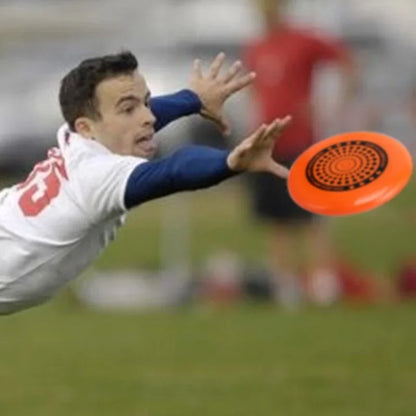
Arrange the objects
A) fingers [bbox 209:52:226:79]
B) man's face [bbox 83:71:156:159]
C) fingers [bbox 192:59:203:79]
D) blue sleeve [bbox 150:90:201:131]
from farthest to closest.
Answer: fingers [bbox 192:59:203:79] < blue sleeve [bbox 150:90:201:131] < fingers [bbox 209:52:226:79] < man's face [bbox 83:71:156:159]

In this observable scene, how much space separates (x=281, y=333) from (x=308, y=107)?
2.15m

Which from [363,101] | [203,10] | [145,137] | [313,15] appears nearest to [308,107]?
[313,15]

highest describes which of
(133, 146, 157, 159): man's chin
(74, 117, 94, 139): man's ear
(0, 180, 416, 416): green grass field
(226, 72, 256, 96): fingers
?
(74, 117, 94, 139): man's ear

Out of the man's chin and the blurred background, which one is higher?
the man's chin

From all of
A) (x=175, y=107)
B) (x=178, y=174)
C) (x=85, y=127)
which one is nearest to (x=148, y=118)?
(x=85, y=127)

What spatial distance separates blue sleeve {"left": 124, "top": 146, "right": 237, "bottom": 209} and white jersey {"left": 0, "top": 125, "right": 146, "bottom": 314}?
0.06 meters

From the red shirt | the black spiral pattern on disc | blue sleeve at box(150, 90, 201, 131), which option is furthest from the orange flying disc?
the red shirt

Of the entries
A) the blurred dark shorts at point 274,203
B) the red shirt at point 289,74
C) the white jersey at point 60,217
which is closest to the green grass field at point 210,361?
the blurred dark shorts at point 274,203

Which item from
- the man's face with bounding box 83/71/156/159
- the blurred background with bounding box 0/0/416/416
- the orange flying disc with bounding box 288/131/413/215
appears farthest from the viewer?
the blurred background with bounding box 0/0/416/416

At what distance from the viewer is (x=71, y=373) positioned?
12.5 metres

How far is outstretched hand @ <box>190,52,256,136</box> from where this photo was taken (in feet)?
27.6

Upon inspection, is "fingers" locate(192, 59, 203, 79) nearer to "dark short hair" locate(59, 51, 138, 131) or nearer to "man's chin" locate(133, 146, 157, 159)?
"dark short hair" locate(59, 51, 138, 131)

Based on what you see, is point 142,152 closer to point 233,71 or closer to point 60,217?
point 60,217

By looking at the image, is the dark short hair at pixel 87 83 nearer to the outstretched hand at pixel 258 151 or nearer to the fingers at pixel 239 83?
the fingers at pixel 239 83
